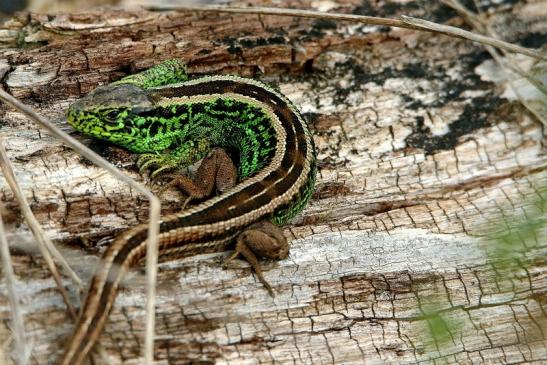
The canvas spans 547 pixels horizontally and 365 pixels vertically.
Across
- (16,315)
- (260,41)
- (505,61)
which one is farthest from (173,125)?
(505,61)

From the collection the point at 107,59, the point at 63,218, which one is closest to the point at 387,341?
the point at 63,218

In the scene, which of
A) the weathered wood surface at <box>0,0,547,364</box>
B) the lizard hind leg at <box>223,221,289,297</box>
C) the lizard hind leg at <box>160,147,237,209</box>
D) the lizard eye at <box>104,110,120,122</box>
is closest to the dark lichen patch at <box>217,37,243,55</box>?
the weathered wood surface at <box>0,0,547,364</box>

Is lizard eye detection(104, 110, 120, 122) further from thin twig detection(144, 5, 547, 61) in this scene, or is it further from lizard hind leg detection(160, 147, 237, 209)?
thin twig detection(144, 5, 547, 61)

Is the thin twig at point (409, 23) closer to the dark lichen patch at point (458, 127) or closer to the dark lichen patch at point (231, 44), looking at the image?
the dark lichen patch at point (231, 44)

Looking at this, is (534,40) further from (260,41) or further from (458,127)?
(260,41)

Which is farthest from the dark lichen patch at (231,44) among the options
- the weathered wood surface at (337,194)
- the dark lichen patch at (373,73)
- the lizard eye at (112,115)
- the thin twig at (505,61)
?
the thin twig at (505,61)

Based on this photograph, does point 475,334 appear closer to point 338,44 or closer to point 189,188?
point 189,188
